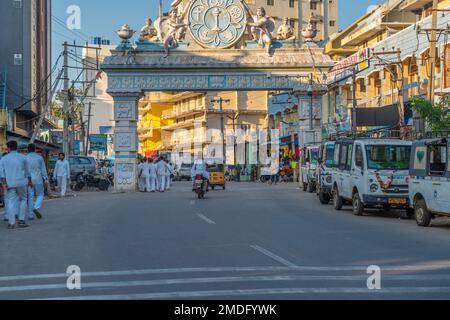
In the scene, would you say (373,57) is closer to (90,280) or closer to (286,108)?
(286,108)

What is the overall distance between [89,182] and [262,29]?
13.1m

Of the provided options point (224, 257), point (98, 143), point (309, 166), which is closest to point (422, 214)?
point (224, 257)

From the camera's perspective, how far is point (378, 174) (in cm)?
2047

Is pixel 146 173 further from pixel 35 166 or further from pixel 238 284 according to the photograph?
pixel 238 284

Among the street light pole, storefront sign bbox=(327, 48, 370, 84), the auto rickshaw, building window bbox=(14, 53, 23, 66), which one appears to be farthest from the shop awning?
building window bbox=(14, 53, 23, 66)

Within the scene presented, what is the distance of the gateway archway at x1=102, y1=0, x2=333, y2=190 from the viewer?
121 feet

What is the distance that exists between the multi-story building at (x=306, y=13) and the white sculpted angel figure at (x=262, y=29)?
171ft

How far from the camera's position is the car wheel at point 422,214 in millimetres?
17328

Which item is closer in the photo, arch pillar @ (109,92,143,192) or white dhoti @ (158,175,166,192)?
arch pillar @ (109,92,143,192)

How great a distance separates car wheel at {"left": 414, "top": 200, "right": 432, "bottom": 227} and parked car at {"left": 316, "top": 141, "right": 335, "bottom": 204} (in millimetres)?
7298

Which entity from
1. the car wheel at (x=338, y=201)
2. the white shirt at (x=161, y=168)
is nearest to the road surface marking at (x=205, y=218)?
the car wheel at (x=338, y=201)

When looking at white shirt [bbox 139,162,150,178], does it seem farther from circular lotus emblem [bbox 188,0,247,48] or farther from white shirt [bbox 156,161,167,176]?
circular lotus emblem [bbox 188,0,247,48]
